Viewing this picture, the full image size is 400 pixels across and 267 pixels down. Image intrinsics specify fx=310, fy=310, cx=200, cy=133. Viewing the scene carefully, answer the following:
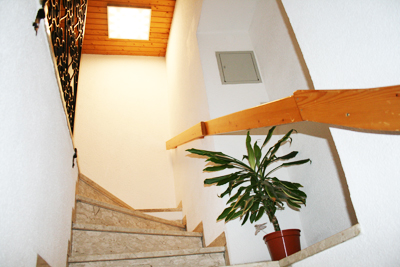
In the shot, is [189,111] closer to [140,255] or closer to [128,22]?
[140,255]

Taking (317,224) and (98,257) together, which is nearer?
(98,257)

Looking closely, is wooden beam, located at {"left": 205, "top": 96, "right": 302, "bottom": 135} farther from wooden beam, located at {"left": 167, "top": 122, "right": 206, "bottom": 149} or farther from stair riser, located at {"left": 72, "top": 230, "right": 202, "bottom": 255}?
stair riser, located at {"left": 72, "top": 230, "right": 202, "bottom": 255}

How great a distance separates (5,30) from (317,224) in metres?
2.18

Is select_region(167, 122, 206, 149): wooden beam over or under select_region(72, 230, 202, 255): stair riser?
over

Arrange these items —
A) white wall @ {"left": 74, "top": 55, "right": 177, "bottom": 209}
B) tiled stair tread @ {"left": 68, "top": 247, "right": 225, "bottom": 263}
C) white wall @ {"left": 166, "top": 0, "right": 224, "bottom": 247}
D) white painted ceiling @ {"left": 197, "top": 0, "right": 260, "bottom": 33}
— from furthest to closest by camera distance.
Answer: white wall @ {"left": 74, "top": 55, "right": 177, "bottom": 209} < white painted ceiling @ {"left": 197, "top": 0, "right": 260, "bottom": 33} < white wall @ {"left": 166, "top": 0, "right": 224, "bottom": 247} < tiled stair tread @ {"left": 68, "top": 247, "right": 225, "bottom": 263}

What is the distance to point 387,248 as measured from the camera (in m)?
0.95

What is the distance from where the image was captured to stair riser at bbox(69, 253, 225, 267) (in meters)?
2.01

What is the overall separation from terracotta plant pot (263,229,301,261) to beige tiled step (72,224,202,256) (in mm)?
981

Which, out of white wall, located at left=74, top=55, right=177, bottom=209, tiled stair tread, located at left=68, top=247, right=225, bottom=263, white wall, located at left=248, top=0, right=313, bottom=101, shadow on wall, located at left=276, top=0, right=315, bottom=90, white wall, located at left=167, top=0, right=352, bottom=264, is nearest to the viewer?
tiled stair tread, located at left=68, top=247, right=225, bottom=263

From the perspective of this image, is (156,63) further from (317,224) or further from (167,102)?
(317,224)

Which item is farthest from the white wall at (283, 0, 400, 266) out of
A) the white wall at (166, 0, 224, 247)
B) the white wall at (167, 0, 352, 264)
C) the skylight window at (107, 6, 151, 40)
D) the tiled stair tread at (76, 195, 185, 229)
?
the skylight window at (107, 6, 151, 40)

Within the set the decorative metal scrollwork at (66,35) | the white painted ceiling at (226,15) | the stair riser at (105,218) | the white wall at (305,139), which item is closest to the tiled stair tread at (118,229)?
the stair riser at (105,218)

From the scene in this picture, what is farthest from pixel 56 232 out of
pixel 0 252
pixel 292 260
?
pixel 292 260

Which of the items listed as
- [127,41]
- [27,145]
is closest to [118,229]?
[27,145]
